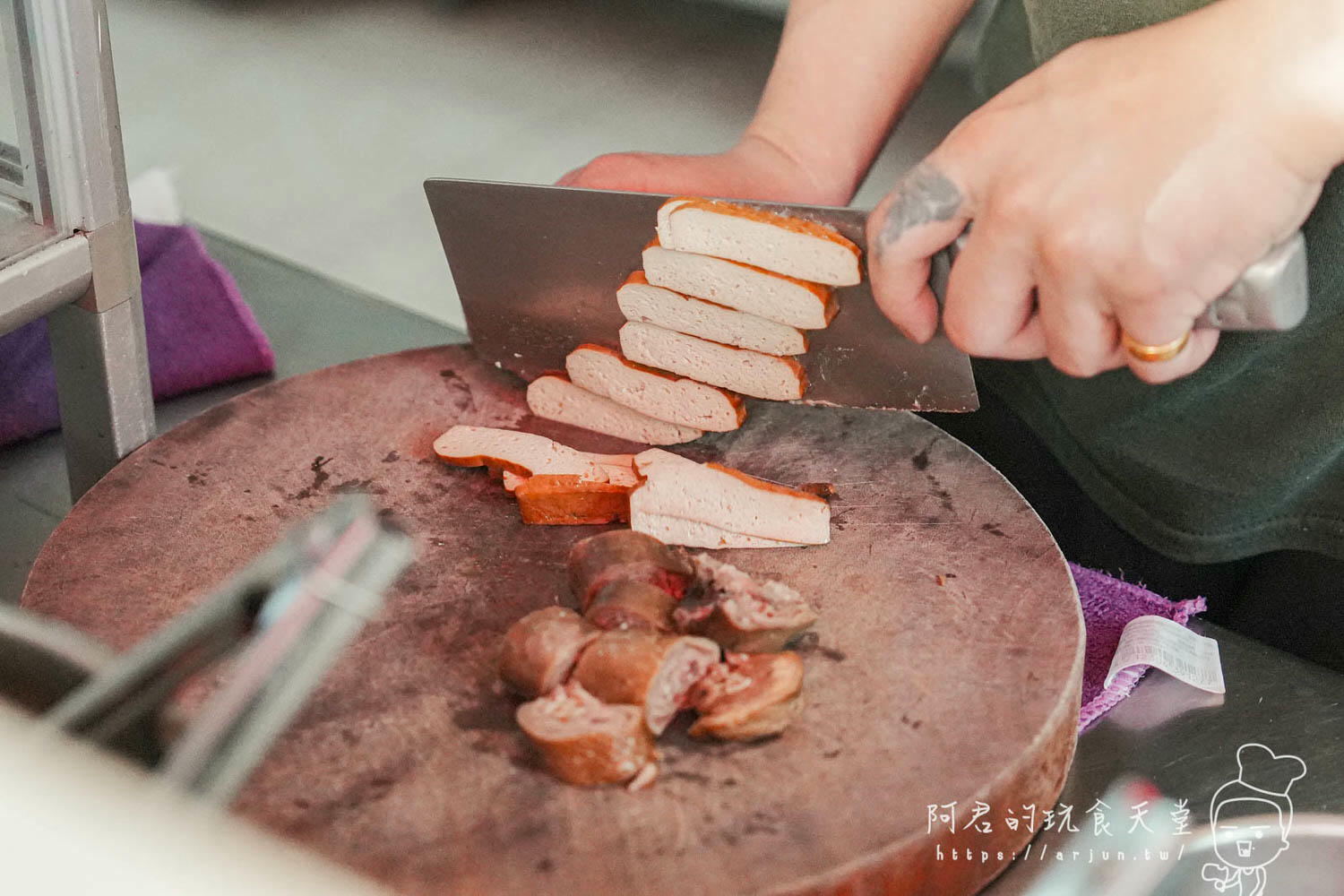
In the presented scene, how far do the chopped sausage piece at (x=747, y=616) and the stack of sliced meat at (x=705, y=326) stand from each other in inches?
14.1

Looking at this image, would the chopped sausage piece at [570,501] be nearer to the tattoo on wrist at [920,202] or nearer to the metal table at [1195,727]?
the tattoo on wrist at [920,202]

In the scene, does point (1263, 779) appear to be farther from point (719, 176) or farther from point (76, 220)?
point (76, 220)

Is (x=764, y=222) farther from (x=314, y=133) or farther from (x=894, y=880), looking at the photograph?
(x=314, y=133)

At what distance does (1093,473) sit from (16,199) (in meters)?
1.31

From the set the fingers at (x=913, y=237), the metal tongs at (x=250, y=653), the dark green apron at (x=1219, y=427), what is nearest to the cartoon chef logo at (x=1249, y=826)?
the dark green apron at (x=1219, y=427)

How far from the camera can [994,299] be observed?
118 centimetres

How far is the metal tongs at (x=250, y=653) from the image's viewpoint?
83cm

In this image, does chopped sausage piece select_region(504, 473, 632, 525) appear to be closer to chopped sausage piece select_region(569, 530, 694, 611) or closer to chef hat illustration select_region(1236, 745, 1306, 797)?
chopped sausage piece select_region(569, 530, 694, 611)

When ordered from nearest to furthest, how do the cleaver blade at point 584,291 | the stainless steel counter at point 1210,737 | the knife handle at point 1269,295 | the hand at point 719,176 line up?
the knife handle at point 1269,295, the stainless steel counter at point 1210,737, the cleaver blade at point 584,291, the hand at point 719,176

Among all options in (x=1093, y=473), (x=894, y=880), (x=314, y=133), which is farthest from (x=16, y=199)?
(x=314, y=133)

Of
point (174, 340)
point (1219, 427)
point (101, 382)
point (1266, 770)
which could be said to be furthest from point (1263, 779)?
point (174, 340)

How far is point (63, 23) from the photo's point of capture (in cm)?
113

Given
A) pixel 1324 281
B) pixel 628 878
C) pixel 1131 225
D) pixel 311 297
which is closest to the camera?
pixel 628 878

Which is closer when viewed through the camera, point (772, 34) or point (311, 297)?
point (311, 297)
